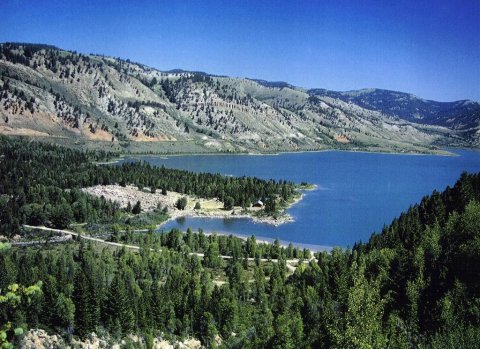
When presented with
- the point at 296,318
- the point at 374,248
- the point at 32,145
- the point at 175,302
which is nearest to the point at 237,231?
the point at 374,248

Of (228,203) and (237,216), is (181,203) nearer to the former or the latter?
(228,203)

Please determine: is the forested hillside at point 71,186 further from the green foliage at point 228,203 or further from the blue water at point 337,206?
the blue water at point 337,206

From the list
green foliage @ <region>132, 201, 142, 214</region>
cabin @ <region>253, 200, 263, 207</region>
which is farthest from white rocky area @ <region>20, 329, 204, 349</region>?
cabin @ <region>253, 200, 263, 207</region>

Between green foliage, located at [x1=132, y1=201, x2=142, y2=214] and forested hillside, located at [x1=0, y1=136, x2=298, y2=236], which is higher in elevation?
forested hillside, located at [x1=0, y1=136, x2=298, y2=236]

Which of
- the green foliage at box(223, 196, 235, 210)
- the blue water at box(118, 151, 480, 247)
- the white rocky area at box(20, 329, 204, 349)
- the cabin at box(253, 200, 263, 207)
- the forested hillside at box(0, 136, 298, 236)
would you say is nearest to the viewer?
the white rocky area at box(20, 329, 204, 349)

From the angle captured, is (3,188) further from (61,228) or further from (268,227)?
(268,227)

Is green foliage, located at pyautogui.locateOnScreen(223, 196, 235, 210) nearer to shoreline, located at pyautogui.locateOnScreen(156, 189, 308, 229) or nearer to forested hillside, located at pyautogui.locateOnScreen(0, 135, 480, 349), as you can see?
shoreline, located at pyautogui.locateOnScreen(156, 189, 308, 229)

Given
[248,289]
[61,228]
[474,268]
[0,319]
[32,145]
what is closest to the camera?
[0,319]

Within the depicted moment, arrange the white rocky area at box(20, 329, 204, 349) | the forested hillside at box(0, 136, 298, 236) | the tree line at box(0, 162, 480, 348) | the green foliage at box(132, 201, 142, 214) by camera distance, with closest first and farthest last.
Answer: the tree line at box(0, 162, 480, 348)
the white rocky area at box(20, 329, 204, 349)
the forested hillside at box(0, 136, 298, 236)
the green foliage at box(132, 201, 142, 214)

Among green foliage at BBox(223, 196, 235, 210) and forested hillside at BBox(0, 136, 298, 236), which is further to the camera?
green foliage at BBox(223, 196, 235, 210)

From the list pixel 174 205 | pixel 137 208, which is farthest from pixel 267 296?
pixel 174 205

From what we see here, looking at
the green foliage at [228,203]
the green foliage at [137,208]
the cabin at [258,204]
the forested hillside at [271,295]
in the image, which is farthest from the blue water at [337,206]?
the forested hillside at [271,295]
